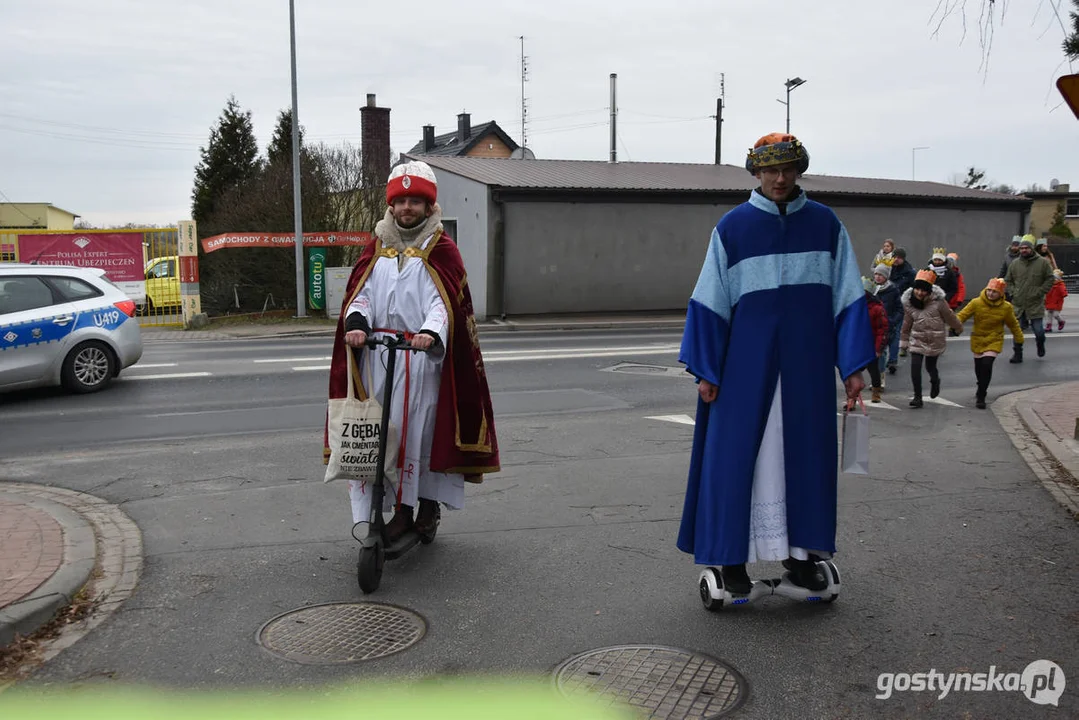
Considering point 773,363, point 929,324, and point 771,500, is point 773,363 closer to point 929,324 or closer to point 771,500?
point 771,500

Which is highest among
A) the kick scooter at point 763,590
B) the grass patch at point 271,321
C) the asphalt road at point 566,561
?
the grass patch at point 271,321

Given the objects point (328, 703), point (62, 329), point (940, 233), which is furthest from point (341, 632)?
point (940, 233)

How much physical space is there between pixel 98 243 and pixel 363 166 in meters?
9.08

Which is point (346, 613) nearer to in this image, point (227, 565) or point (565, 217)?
point (227, 565)

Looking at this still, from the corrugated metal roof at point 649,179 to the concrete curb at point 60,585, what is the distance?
20074mm

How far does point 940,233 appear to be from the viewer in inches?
1236

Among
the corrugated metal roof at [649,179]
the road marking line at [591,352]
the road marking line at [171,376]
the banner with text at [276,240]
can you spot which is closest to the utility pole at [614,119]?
the corrugated metal roof at [649,179]

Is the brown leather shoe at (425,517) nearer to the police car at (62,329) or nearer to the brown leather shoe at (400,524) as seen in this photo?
the brown leather shoe at (400,524)

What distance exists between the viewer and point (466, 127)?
190ft

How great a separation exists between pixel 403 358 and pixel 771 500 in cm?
195

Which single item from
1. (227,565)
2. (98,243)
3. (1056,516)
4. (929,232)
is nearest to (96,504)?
(227,565)

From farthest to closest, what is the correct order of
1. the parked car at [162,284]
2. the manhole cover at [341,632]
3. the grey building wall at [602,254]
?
the parked car at [162,284]
the grey building wall at [602,254]
the manhole cover at [341,632]

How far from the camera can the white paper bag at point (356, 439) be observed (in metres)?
4.91

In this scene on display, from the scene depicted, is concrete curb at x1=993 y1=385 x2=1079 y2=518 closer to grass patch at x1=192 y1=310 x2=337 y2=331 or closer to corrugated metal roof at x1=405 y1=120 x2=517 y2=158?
grass patch at x1=192 y1=310 x2=337 y2=331
